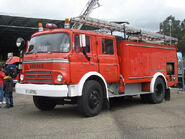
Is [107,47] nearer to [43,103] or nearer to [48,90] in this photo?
[48,90]

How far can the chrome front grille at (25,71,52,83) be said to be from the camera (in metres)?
6.50

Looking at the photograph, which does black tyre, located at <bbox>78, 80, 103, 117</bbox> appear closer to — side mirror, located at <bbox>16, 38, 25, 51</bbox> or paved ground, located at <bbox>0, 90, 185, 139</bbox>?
paved ground, located at <bbox>0, 90, 185, 139</bbox>

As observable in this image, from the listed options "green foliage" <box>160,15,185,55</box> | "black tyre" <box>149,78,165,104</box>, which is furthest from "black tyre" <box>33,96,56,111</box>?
"green foliage" <box>160,15,185,55</box>

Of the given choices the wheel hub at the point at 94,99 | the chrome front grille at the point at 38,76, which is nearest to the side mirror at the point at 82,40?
the chrome front grille at the point at 38,76

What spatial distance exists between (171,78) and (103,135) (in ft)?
22.1

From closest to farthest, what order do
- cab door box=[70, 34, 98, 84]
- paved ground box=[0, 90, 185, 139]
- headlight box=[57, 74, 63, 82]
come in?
paved ground box=[0, 90, 185, 139] → headlight box=[57, 74, 63, 82] → cab door box=[70, 34, 98, 84]

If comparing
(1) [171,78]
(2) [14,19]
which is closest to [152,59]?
(1) [171,78]

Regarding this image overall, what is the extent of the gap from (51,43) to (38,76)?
980mm

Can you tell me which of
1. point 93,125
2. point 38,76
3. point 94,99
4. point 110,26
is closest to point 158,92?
point 110,26

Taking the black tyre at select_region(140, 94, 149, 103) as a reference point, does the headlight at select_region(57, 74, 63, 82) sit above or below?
above

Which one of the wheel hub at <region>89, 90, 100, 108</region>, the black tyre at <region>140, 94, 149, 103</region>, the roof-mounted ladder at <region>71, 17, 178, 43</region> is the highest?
the roof-mounted ladder at <region>71, 17, 178, 43</region>

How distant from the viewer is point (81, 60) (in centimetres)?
685

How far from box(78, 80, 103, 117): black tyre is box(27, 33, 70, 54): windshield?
1.20 m

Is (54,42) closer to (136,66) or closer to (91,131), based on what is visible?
(91,131)
